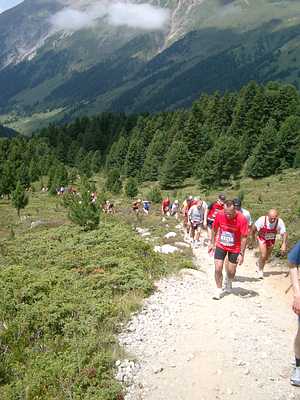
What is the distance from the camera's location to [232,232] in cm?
1257

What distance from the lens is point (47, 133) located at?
452 ft

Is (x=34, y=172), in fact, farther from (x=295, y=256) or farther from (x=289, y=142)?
(x=295, y=256)

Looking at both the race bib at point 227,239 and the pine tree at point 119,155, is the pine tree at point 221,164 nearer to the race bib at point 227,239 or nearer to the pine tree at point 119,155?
the pine tree at point 119,155

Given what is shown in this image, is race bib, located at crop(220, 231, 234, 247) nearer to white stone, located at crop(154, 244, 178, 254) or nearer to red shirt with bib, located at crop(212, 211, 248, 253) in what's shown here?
red shirt with bib, located at crop(212, 211, 248, 253)

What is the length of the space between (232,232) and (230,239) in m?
0.19

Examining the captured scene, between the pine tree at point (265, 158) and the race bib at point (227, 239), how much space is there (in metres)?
64.3

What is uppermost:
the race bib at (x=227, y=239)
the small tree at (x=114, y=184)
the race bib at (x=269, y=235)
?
the race bib at (x=227, y=239)

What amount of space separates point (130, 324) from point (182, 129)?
91.8 metres

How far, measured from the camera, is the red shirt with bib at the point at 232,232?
12.6m

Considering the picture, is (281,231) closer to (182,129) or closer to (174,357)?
(174,357)

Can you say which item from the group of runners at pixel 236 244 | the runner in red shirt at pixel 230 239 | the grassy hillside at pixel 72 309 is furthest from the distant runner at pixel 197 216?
the runner in red shirt at pixel 230 239

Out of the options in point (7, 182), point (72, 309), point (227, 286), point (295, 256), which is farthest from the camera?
point (7, 182)

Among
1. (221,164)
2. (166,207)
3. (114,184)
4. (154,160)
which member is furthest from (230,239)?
(154,160)

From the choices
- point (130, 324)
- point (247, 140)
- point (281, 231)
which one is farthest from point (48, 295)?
point (247, 140)
